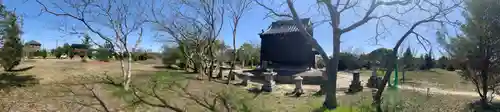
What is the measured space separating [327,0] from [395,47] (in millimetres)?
2607

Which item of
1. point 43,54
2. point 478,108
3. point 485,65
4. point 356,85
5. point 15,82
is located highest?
point 43,54

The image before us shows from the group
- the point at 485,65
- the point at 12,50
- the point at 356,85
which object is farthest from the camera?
the point at 12,50

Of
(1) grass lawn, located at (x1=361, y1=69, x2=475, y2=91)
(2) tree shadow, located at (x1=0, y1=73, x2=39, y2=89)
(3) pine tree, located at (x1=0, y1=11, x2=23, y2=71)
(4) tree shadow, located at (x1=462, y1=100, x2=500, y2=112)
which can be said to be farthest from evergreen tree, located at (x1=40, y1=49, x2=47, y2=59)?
(4) tree shadow, located at (x1=462, y1=100, x2=500, y2=112)

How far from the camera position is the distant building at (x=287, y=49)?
1912cm

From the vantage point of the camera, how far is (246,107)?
2.38 m

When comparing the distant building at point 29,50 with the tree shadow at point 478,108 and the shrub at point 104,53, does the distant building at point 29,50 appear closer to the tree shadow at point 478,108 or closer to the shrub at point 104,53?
the shrub at point 104,53

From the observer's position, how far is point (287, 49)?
19.7m

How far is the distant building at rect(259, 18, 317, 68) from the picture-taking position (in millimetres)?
19125

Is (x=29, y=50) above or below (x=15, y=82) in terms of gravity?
above

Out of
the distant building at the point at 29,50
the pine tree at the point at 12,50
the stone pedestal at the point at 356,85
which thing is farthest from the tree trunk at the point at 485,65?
the distant building at the point at 29,50

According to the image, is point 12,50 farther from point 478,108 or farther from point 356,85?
point 478,108

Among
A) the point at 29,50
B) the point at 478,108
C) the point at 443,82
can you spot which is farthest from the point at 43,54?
the point at 443,82

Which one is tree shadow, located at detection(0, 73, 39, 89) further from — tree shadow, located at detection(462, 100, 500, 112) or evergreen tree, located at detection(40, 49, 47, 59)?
evergreen tree, located at detection(40, 49, 47, 59)

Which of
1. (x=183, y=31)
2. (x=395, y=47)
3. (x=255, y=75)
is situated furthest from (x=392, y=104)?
(x=255, y=75)
